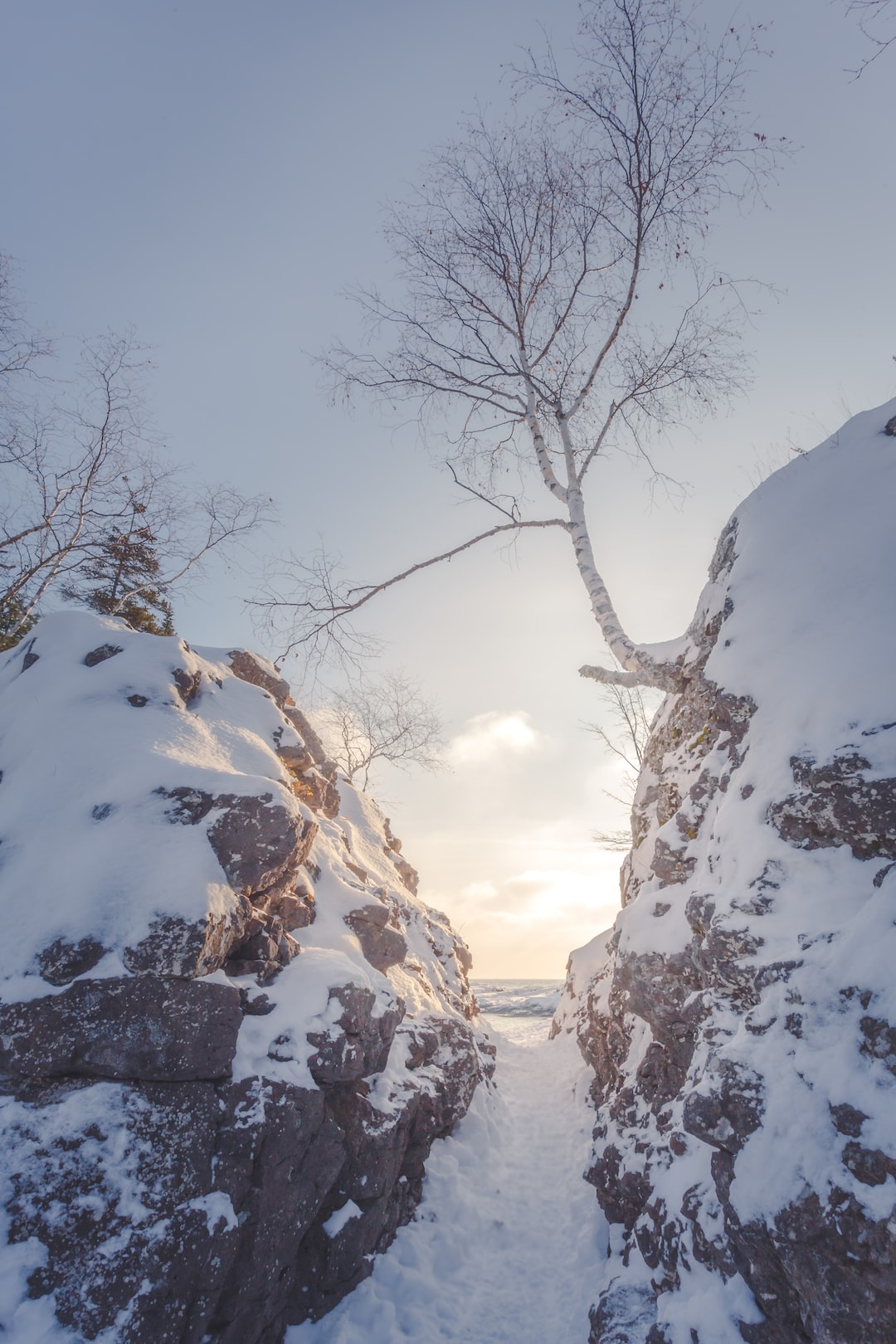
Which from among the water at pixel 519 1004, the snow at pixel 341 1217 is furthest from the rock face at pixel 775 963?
the water at pixel 519 1004

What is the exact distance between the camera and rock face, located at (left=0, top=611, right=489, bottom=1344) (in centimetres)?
364

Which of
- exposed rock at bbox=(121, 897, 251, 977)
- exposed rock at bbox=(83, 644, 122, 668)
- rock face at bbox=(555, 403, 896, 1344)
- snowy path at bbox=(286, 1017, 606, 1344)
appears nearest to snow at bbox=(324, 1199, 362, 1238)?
snowy path at bbox=(286, 1017, 606, 1344)

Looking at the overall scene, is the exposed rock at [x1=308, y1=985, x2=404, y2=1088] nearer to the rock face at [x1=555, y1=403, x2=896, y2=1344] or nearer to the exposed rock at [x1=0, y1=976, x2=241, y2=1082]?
the exposed rock at [x1=0, y1=976, x2=241, y2=1082]

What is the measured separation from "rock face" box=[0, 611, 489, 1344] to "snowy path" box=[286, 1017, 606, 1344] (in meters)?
0.29

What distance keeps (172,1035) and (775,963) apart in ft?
15.4

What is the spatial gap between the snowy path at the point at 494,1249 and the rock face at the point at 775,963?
0.53m

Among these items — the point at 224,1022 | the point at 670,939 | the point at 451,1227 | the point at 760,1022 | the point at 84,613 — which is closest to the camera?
the point at 760,1022

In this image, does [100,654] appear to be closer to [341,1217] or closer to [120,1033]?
[120,1033]

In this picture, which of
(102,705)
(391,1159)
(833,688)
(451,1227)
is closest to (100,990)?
(102,705)

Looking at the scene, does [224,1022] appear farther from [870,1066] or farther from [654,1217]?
[870,1066]

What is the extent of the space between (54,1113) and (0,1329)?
1.01m

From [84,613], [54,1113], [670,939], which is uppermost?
[84,613]

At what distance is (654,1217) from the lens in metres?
4.51

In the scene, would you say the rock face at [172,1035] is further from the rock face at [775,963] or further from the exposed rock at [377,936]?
the rock face at [775,963]
